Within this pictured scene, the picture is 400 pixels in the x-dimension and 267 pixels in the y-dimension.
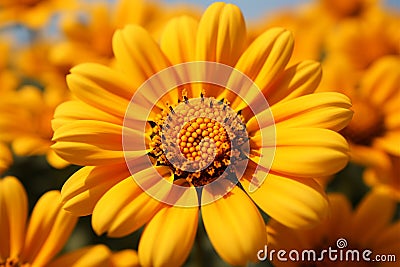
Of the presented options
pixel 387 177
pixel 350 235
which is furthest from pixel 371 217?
pixel 387 177

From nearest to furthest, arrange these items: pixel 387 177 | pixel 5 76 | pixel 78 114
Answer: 1. pixel 78 114
2. pixel 387 177
3. pixel 5 76

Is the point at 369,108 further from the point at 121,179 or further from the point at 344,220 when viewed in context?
the point at 121,179

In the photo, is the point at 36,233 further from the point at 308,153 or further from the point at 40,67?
the point at 40,67

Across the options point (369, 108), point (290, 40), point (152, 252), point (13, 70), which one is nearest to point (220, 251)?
point (152, 252)

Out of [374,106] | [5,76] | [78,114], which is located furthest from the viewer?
[5,76]

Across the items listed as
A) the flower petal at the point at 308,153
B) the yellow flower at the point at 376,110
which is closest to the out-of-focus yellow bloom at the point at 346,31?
the yellow flower at the point at 376,110

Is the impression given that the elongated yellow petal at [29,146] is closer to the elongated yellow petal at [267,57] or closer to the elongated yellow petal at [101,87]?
the elongated yellow petal at [101,87]

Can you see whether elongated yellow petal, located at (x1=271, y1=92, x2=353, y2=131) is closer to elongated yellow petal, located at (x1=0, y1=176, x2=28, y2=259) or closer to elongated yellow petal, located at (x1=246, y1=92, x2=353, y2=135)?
elongated yellow petal, located at (x1=246, y1=92, x2=353, y2=135)
